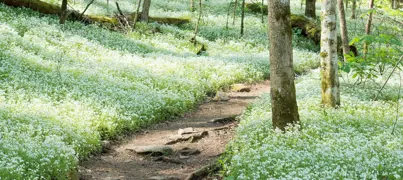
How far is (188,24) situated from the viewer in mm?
35000

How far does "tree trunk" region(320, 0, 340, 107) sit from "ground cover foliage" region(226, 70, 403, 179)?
47 centimetres

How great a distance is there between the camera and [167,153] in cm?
1220

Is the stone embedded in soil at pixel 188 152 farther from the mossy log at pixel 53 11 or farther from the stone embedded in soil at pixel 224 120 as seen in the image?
the mossy log at pixel 53 11

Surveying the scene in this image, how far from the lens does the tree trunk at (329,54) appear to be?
12.5 meters

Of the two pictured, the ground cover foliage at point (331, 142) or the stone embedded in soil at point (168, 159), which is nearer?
the ground cover foliage at point (331, 142)

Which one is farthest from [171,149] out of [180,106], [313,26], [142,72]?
[313,26]

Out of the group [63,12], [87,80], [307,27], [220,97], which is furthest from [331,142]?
[307,27]

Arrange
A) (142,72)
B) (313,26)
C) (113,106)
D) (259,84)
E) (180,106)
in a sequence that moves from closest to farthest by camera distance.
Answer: (113,106), (180,106), (142,72), (259,84), (313,26)

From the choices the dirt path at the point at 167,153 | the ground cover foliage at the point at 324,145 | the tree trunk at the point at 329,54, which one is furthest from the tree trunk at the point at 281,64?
the tree trunk at the point at 329,54

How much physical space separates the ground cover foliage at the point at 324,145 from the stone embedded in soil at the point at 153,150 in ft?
6.34

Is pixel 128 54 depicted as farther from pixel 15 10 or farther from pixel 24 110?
pixel 24 110

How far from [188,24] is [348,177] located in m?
28.4

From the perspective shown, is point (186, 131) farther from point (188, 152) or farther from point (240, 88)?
point (240, 88)

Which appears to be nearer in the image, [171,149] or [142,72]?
[171,149]
